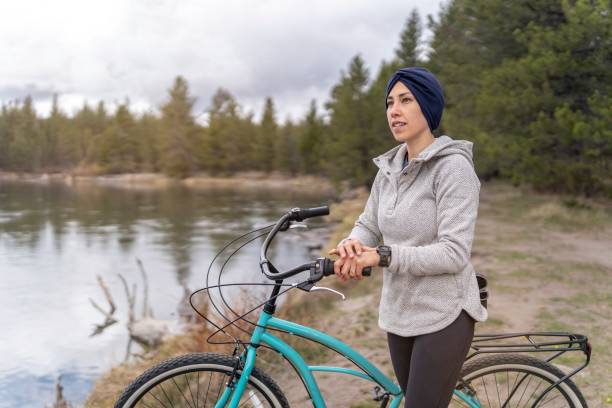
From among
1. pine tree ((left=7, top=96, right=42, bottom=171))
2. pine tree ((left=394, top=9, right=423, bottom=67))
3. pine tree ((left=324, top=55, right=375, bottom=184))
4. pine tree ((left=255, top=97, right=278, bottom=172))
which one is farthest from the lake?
pine tree ((left=7, top=96, right=42, bottom=171))

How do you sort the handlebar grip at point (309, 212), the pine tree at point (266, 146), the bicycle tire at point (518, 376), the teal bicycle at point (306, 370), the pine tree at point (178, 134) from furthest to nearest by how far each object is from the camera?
the pine tree at point (178, 134)
the pine tree at point (266, 146)
the bicycle tire at point (518, 376)
the handlebar grip at point (309, 212)
the teal bicycle at point (306, 370)

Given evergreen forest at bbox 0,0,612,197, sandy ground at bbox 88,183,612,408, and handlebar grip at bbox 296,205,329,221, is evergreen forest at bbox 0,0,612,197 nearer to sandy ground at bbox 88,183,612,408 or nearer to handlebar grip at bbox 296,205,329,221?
sandy ground at bbox 88,183,612,408

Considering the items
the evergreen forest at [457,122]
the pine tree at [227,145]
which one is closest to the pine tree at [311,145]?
the evergreen forest at [457,122]

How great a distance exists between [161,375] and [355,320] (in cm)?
483

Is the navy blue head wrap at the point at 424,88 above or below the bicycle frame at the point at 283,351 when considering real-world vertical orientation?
above

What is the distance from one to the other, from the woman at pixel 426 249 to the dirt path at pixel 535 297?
7.17 feet

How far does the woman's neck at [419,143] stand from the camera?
198cm

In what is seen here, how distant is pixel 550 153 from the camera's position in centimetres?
1474

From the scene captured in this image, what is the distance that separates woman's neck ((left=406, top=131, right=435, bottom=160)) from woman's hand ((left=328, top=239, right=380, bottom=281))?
1.36 feet

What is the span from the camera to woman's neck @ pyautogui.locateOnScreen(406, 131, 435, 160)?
1.98 meters

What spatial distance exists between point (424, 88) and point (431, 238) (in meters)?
0.54

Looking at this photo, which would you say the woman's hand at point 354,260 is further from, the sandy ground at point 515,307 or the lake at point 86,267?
the lake at point 86,267

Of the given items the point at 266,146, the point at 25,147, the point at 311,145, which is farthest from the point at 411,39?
the point at 25,147

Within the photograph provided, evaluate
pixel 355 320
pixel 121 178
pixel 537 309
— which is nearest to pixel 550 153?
pixel 537 309
